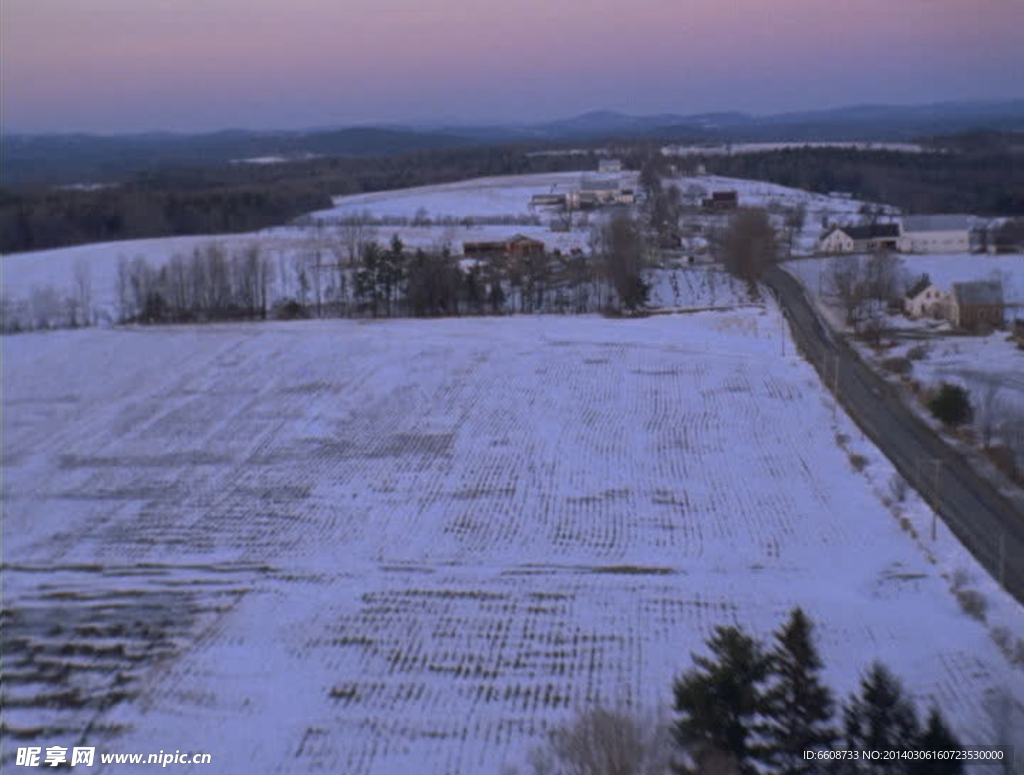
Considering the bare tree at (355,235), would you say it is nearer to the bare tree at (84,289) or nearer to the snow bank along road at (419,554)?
the bare tree at (84,289)

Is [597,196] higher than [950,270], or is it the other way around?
[597,196]

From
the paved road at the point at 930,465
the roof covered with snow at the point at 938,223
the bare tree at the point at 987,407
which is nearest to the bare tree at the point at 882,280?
the paved road at the point at 930,465

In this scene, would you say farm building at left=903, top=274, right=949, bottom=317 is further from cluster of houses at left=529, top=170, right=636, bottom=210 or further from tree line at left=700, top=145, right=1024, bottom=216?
cluster of houses at left=529, top=170, right=636, bottom=210

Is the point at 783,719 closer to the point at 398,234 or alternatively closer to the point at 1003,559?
the point at 1003,559

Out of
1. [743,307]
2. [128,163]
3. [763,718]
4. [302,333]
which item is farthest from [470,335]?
[128,163]

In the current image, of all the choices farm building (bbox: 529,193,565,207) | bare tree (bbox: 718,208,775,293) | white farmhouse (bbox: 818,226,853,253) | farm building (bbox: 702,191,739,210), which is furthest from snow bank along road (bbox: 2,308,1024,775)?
farm building (bbox: 529,193,565,207)

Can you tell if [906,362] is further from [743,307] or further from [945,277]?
[945,277]

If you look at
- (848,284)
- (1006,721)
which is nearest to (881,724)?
(1006,721)

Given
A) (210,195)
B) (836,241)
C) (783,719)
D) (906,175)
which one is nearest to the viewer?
(783,719)
